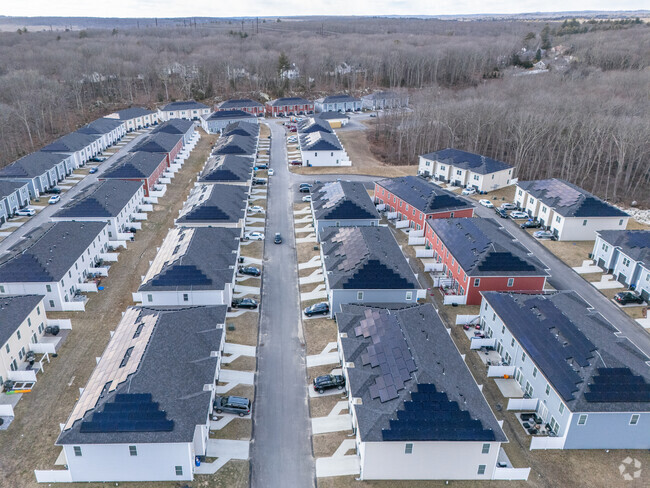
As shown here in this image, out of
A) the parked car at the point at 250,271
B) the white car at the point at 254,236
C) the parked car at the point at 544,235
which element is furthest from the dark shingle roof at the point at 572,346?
the white car at the point at 254,236

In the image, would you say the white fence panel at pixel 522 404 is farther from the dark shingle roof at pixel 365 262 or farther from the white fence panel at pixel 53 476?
the white fence panel at pixel 53 476

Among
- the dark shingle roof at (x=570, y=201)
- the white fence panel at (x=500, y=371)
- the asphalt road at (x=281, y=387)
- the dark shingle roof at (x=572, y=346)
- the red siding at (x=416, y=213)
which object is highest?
the dark shingle roof at (x=570, y=201)

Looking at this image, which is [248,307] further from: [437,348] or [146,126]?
[146,126]

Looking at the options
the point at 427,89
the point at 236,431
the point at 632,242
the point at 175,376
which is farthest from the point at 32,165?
the point at 427,89

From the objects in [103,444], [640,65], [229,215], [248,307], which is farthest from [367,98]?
[103,444]

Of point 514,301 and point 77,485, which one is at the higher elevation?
point 514,301

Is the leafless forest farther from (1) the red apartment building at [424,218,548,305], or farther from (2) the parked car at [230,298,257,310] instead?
(2) the parked car at [230,298,257,310]
